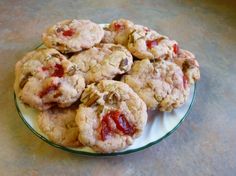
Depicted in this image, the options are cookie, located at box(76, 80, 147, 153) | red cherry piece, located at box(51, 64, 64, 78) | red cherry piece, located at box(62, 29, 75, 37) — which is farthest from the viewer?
red cherry piece, located at box(62, 29, 75, 37)

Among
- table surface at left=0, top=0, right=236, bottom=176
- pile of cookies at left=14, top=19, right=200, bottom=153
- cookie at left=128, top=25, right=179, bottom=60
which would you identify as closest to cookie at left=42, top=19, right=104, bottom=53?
pile of cookies at left=14, top=19, right=200, bottom=153

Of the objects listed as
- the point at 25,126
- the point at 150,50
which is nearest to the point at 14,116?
the point at 25,126

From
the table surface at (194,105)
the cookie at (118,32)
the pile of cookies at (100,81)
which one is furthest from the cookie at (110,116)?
the cookie at (118,32)

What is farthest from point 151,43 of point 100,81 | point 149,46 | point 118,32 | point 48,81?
point 48,81

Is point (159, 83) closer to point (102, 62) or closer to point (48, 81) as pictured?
point (102, 62)

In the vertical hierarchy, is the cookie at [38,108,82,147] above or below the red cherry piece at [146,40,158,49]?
below

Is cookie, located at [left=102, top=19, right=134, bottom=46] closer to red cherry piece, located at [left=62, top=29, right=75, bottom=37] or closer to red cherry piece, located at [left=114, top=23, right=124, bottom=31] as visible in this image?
red cherry piece, located at [left=114, top=23, right=124, bottom=31]

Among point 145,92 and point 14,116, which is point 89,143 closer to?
point 145,92
